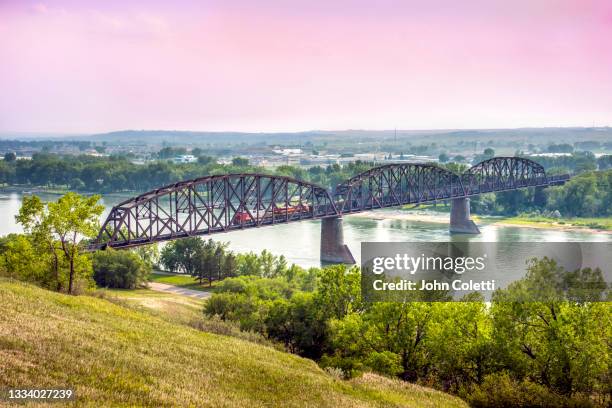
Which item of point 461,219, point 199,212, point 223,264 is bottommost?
point 461,219

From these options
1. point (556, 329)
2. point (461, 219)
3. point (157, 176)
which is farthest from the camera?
point (157, 176)

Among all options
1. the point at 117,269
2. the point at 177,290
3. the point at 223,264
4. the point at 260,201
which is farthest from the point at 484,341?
the point at 260,201

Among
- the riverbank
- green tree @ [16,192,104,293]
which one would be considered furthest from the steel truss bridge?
green tree @ [16,192,104,293]

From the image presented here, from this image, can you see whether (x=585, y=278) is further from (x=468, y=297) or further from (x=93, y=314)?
(x=93, y=314)

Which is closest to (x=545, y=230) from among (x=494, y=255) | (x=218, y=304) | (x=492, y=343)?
(x=494, y=255)

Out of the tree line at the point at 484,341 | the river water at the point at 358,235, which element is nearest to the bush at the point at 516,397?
the tree line at the point at 484,341

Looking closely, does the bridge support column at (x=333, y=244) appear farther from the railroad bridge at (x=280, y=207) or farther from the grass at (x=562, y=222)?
the grass at (x=562, y=222)

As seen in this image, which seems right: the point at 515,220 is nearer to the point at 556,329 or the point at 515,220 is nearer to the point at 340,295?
the point at 340,295
